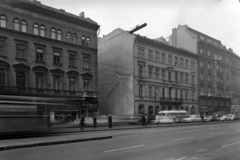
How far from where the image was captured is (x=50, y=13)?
33594 mm

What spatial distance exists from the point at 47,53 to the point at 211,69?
144 feet

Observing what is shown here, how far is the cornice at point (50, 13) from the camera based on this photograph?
30966 mm

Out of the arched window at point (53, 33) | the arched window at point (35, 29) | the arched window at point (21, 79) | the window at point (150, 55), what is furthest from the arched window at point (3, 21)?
the window at point (150, 55)

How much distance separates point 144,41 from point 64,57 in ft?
53.8

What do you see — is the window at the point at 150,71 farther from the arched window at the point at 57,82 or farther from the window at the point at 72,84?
the arched window at the point at 57,82

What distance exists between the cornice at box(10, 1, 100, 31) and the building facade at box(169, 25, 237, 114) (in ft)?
94.2

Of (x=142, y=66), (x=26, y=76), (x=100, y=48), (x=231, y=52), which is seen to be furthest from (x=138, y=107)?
(x=231, y=52)

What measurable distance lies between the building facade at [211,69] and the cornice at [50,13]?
28.7 m

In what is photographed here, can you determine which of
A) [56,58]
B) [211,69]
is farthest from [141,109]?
[211,69]

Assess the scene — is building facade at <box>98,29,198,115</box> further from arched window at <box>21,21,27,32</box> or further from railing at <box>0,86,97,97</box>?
arched window at <box>21,21,27,32</box>

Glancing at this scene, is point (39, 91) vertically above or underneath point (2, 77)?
underneath

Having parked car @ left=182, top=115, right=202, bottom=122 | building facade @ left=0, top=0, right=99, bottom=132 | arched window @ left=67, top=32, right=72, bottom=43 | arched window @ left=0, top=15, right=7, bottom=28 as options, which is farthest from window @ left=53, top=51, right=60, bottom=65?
parked car @ left=182, top=115, right=202, bottom=122

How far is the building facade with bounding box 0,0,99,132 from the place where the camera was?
2967 cm

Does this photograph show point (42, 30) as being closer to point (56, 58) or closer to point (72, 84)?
point (56, 58)
